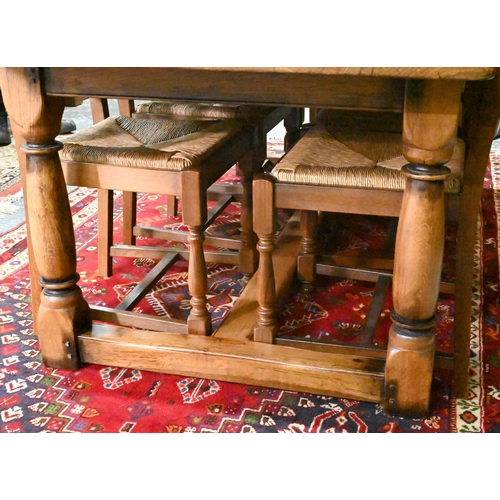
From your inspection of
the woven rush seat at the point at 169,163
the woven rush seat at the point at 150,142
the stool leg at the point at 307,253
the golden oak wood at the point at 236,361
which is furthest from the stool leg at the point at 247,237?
the golden oak wood at the point at 236,361

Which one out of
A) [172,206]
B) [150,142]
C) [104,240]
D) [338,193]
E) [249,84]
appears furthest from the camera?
[172,206]

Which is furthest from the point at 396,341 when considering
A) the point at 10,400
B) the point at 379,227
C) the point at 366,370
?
the point at 379,227

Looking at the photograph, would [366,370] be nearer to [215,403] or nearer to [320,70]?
[215,403]

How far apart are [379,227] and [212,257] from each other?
79cm

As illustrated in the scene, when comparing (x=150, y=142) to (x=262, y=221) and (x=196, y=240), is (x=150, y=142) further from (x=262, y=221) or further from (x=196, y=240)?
(x=262, y=221)

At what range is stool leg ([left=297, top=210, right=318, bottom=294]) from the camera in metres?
2.12

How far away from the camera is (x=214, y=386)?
1.67 m

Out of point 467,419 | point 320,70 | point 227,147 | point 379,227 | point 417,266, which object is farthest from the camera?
point 379,227

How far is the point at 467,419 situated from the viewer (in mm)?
1538

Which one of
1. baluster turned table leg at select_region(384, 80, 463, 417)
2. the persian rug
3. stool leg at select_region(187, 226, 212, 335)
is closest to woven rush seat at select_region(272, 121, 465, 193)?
baluster turned table leg at select_region(384, 80, 463, 417)

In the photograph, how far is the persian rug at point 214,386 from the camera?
1535 millimetres

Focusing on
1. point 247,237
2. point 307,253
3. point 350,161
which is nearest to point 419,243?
point 350,161

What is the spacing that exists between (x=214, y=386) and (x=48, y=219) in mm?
602

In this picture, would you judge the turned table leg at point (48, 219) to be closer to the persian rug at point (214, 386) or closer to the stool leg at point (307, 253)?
the persian rug at point (214, 386)
